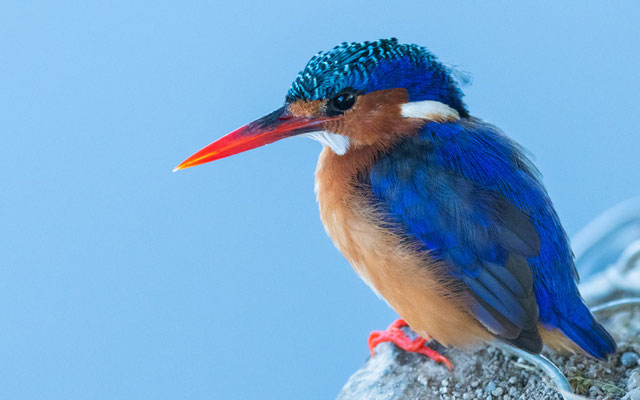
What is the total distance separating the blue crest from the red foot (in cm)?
62

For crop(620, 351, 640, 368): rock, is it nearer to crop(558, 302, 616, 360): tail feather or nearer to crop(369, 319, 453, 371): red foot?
crop(558, 302, 616, 360): tail feather

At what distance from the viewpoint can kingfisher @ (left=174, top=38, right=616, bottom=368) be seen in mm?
1569

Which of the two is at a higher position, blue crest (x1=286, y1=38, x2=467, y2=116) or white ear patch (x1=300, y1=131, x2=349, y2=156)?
blue crest (x1=286, y1=38, x2=467, y2=116)

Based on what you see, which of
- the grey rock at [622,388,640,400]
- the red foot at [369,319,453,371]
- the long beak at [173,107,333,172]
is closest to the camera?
the grey rock at [622,388,640,400]

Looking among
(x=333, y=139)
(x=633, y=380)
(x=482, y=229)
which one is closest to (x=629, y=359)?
(x=633, y=380)

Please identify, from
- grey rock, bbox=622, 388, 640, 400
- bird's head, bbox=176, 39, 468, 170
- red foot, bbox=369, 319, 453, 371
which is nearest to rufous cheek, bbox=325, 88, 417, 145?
bird's head, bbox=176, 39, 468, 170

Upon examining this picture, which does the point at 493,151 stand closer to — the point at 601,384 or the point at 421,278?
the point at 421,278

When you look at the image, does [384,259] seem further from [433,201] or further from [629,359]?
[629,359]

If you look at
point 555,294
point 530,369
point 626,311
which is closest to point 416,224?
point 555,294

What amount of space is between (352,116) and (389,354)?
2.21 ft

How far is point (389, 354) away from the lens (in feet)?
6.41

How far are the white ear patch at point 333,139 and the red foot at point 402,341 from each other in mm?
503

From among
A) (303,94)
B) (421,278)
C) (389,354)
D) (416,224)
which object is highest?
(303,94)

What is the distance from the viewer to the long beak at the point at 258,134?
1649mm
